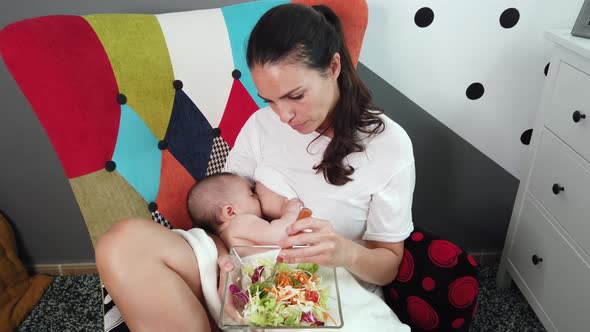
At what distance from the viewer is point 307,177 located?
3.66 ft

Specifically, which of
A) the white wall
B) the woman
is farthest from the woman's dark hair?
the white wall

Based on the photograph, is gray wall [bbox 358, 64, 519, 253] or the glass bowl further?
gray wall [bbox 358, 64, 519, 253]

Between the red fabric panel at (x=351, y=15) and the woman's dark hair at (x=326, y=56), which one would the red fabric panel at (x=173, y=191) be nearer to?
the woman's dark hair at (x=326, y=56)

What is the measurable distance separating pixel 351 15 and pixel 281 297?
2.42 feet

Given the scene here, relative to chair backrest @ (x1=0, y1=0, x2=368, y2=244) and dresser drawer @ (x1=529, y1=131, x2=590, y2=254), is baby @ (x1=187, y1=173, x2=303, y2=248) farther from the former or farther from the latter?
dresser drawer @ (x1=529, y1=131, x2=590, y2=254)

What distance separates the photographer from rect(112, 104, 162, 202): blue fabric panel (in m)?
1.14

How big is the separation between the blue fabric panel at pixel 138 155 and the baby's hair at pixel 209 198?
0.33ft

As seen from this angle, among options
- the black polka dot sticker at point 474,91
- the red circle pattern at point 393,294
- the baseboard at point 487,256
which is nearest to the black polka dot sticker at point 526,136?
the black polka dot sticker at point 474,91

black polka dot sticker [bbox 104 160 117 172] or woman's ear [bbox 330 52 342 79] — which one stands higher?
woman's ear [bbox 330 52 342 79]

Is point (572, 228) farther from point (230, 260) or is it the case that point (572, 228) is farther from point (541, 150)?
point (230, 260)

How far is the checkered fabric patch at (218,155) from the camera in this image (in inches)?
49.6

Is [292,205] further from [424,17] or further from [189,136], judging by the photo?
[424,17]

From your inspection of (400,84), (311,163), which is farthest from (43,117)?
(400,84)

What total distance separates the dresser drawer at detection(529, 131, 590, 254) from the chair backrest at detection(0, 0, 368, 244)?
67 cm
